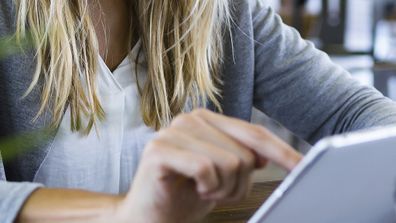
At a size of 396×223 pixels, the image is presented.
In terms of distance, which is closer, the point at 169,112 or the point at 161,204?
the point at 161,204

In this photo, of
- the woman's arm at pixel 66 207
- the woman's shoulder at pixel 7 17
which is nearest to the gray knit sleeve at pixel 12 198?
the woman's arm at pixel 66 207

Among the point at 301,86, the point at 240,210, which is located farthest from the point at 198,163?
the point at 301,86

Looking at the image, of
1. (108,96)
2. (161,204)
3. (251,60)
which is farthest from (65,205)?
(251,60)

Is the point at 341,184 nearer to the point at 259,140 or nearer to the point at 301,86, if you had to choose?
the point at 259,140

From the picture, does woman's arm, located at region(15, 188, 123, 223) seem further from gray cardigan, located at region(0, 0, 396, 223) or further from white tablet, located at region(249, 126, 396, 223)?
gray cardigan, located at region(0, 0, 396, 223)

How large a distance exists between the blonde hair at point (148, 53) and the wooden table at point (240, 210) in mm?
196

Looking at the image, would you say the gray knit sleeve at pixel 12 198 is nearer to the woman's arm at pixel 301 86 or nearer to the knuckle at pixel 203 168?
the knuckle at pixel 203 168

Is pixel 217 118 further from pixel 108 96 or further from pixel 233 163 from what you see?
pixel 108 96

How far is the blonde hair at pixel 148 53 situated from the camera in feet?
2.68

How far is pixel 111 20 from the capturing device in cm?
91

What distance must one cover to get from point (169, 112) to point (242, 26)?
6.6 inches

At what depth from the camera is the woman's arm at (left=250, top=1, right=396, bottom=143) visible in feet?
3.09

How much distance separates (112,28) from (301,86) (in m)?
0.28

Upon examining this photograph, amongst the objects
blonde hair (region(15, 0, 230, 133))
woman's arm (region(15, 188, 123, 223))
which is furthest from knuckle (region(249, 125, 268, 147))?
blonde hair (region(15, 0, 230, 133))
